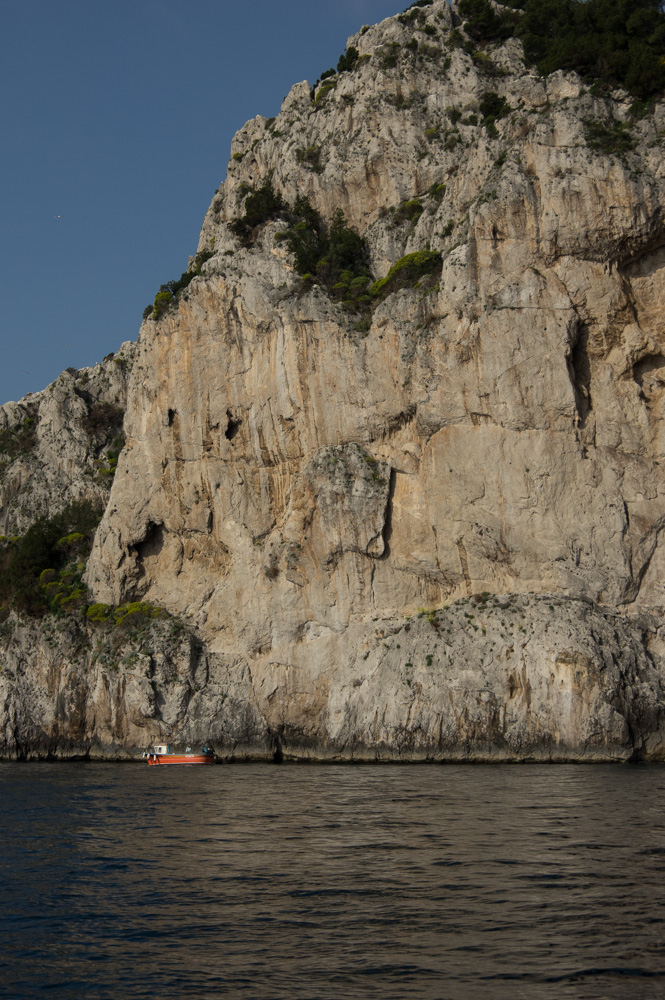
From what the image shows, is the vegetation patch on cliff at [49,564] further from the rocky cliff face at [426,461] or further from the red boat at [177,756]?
the red boat at [177,756]

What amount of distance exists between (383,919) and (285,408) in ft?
114

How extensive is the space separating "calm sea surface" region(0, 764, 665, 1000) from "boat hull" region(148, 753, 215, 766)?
1454 cm

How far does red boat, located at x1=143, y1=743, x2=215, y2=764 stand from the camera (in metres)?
42.2

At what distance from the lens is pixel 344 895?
15484 mm

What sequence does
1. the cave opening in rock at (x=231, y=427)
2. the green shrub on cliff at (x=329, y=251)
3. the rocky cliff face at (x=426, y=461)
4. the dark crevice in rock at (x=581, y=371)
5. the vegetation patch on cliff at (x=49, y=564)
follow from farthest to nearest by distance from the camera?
the vegetation patch on cliff at (x=49, y=564) < the cave opening in rock at (x=231, y=427) < the green shrub on cliff at (x=329, y=251) < the dark crevice in rock at (x=581, y=371) < the rocky cliff face at (x=426, y=461)

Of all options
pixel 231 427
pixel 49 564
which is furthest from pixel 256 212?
pixel 49 564

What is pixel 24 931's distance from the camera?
47.1 ft

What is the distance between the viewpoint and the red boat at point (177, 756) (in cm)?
4225

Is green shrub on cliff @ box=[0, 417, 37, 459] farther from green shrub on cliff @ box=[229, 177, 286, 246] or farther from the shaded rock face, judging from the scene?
green shrub on cliff @ box=[229, 177, 286, 246]

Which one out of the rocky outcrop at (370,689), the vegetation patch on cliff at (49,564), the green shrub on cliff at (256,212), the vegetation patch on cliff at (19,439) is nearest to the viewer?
the rocky outcrop at (370,689)

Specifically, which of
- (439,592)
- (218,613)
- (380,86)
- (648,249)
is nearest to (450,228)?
(648,249)

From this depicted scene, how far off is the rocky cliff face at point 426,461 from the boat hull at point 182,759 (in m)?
1.93

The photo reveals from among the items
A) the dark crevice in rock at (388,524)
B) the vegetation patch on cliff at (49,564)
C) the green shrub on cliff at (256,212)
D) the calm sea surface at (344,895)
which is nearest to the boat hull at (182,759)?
the vegetation patch on cliff at (49,564)

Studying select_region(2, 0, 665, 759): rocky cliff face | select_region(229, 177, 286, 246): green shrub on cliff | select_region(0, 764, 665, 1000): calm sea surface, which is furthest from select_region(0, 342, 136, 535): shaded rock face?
select_region(0, 764, 665, 1000): calm sea surface
